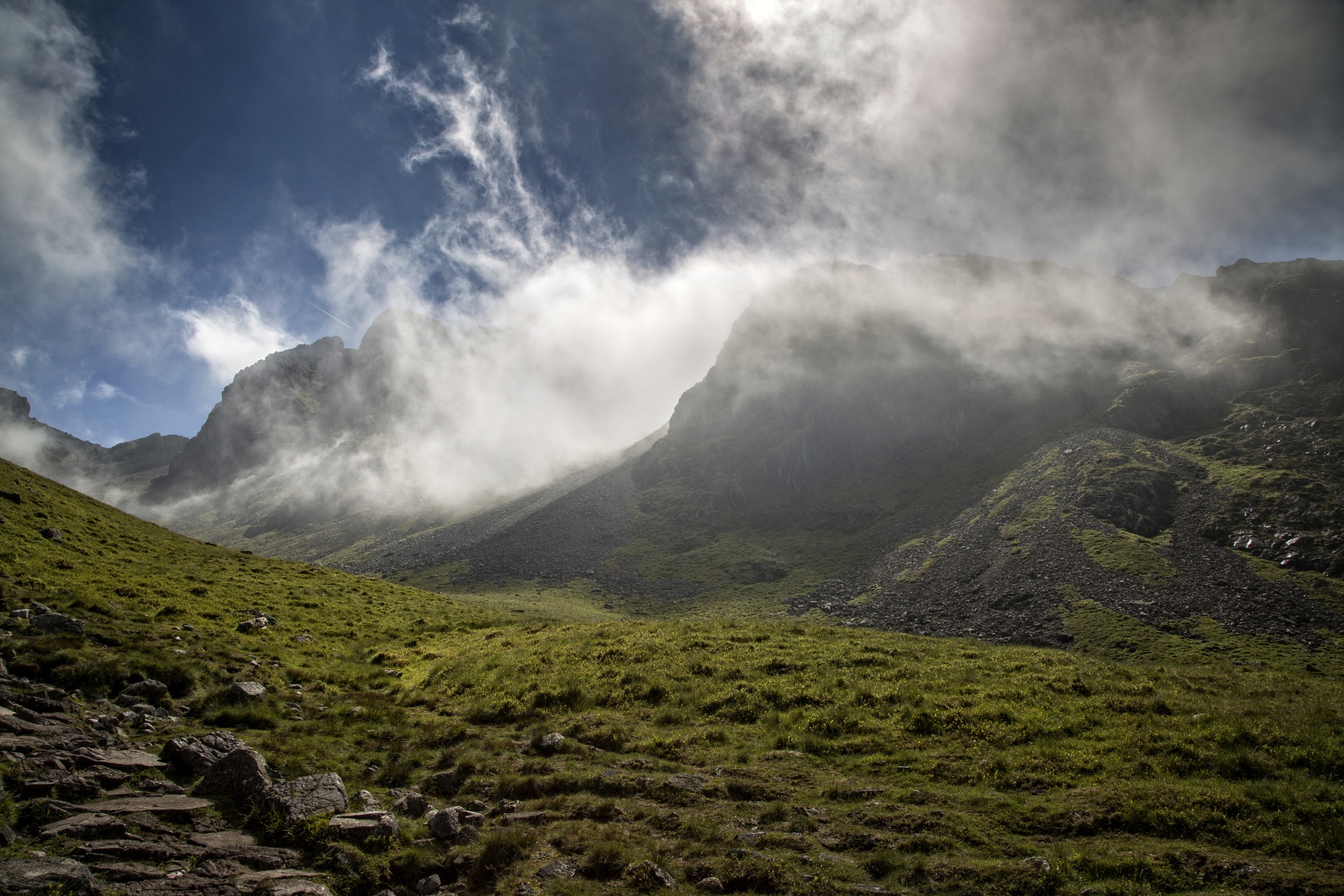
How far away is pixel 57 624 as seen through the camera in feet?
63.6

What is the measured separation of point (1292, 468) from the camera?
10550 centimetres

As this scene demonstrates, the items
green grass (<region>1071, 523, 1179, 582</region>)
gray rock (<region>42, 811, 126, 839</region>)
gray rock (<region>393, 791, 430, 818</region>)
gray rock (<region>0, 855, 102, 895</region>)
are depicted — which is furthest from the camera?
green grass (<region>1071, 523, 1179, 582</region>)

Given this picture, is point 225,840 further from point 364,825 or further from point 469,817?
point 469,817

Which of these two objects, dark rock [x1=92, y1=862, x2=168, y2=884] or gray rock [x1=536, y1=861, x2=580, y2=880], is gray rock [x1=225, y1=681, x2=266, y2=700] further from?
gray rock [x1=536, y1=861, x2=580, y2=880]

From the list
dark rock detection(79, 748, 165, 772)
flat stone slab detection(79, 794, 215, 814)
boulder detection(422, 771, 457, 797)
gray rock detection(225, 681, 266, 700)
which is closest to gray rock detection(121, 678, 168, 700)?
gray rock detection(225, 681, 266, 700)

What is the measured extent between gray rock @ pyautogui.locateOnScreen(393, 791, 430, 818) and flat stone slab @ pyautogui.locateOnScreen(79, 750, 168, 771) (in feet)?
18.8

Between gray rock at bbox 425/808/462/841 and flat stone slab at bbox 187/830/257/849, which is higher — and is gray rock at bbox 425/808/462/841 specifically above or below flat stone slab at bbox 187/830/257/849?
below

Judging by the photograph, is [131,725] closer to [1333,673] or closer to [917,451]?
[1333,673]

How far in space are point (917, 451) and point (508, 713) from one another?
651ft

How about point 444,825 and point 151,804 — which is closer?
point 151,804

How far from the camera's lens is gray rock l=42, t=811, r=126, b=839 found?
9545 mm

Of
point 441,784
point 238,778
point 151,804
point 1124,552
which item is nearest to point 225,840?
point 151,804

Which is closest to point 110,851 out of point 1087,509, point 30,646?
point 30,646

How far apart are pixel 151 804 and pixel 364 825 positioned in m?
4.26
